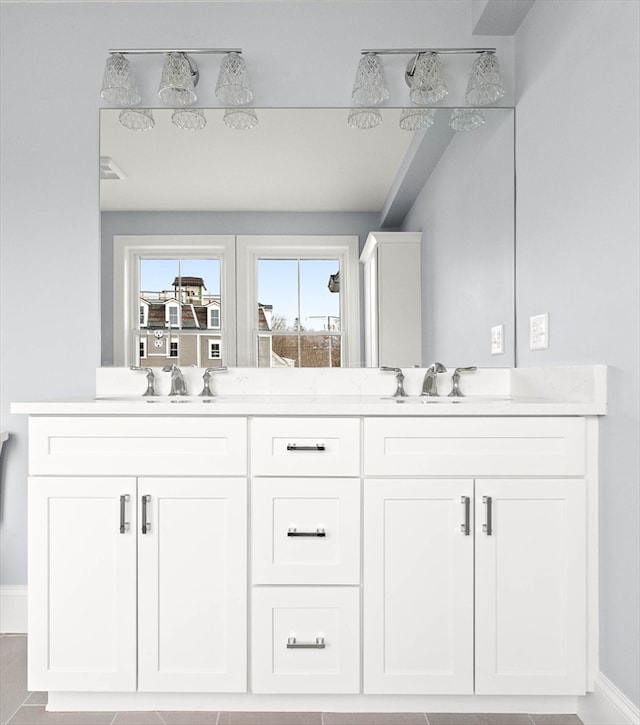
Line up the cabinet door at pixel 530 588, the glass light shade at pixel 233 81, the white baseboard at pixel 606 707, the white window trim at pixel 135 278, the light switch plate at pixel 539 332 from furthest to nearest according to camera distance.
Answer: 1. the white window trim at pixel 135 278
2. the glass light shade at pixel 233 81
3. the light switch plate at pixel 539 332
4. the cabinet door at pixel 530 588
5. the white baseboard at pixel 606 707

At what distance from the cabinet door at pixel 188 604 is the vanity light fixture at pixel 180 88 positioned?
1411 millimetres

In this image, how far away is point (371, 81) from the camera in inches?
82.5

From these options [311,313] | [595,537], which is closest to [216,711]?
[595,537]

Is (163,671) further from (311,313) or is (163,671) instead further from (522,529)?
(311,313)

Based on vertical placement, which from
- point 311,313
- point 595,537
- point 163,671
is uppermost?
point 311,313

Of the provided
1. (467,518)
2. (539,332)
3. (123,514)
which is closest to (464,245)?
(539,332)

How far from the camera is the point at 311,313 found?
218 centimetres

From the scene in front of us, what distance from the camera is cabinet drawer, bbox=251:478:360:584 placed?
5.13 ft

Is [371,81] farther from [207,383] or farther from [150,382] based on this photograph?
[150,382]

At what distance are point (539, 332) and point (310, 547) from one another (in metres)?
1.04

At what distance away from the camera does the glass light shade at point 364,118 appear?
85.4 inches

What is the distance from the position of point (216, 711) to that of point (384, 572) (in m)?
0.63

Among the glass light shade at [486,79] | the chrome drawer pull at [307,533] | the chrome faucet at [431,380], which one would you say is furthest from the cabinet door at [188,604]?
the glass light shade at [486,79]

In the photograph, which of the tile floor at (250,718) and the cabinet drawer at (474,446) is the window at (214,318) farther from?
the tile floor at (250,718)
